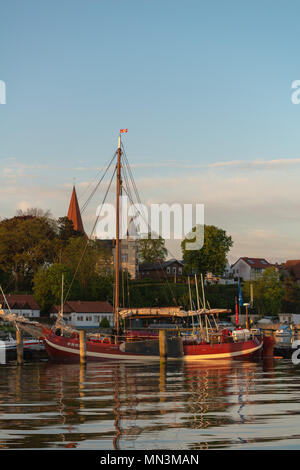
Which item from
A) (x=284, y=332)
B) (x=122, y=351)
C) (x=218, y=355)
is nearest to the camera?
(x=122, y=351)

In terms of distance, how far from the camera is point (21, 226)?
139250 mm

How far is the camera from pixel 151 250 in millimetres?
193875

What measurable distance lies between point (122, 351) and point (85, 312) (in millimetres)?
65162

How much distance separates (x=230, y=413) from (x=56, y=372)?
2492 cm

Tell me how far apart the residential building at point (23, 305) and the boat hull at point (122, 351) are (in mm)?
59558

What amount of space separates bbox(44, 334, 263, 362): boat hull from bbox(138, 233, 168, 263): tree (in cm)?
12860

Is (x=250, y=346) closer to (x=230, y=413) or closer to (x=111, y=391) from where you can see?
(x=111, y=391)

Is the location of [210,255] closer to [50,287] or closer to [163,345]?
[50,287]

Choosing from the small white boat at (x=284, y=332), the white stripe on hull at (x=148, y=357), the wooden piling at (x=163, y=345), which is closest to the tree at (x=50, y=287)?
the small white boat at (x=284, y=332)

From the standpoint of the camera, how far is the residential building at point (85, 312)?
121000mm

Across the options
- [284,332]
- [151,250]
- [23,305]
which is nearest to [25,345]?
[284,332]

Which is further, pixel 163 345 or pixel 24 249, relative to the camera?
pixel 24 249

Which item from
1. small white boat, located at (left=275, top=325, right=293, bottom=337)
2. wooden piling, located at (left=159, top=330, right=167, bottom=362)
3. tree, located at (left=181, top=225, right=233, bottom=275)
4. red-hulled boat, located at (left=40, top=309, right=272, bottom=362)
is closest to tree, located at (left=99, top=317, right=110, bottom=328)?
small white boat, located at (left=275, top=325, right=293, bottom=337)
